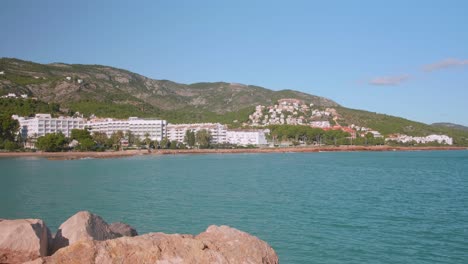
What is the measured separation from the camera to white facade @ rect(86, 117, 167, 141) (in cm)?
12769

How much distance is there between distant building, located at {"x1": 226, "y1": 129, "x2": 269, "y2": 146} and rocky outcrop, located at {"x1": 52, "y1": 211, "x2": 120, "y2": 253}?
430 ft

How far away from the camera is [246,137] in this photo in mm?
142375

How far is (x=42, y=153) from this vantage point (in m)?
88.3

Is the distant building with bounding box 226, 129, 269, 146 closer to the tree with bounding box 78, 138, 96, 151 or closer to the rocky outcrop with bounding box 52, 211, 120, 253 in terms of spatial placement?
the tree with bounding box 78, 138, 96, 151

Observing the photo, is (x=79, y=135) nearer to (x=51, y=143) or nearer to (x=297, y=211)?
(x=51, y=143)

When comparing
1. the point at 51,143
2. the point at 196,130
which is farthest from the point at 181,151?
the point at 51,143

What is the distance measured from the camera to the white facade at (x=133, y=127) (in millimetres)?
127688

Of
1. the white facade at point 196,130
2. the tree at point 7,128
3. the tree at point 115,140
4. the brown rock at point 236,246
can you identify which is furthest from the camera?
the white facade at point 196,130

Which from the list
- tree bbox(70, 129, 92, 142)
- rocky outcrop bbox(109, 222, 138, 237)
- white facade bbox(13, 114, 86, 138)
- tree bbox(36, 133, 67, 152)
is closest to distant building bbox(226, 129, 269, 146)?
white facade bbox(13, 114, 86, 138)

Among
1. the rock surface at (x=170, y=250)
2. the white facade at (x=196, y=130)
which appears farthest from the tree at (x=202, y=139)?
the rock surface at (x=170, y=250)

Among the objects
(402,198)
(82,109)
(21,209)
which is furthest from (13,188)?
(82,109)

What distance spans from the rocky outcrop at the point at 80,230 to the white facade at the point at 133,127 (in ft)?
391

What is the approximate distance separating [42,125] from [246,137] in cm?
6032

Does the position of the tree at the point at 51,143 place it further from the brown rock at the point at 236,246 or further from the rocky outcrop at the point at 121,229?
the brown rock at the point at 236,246
